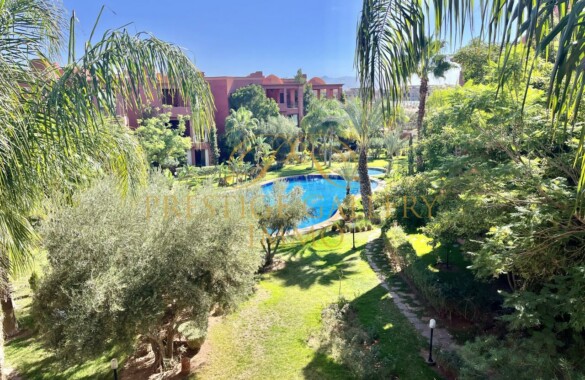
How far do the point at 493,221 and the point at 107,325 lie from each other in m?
7.51

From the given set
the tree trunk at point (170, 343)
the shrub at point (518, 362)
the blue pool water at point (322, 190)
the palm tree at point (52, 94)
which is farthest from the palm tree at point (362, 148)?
the palm tree at point (52, 94)

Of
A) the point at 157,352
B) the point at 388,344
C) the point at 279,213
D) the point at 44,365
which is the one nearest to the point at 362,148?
the point at 279,213

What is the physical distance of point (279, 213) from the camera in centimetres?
1555

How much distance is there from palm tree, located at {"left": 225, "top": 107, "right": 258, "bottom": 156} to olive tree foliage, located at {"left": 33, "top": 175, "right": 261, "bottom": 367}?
92.8ft

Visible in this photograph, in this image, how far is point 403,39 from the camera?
3.43 m

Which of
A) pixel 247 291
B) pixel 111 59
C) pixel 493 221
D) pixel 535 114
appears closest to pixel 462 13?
pixel 111 59

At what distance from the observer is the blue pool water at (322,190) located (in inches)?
1062

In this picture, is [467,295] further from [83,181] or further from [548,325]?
[83,181]

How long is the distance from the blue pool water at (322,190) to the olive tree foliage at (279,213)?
721cm

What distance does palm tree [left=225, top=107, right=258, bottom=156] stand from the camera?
3621 cm

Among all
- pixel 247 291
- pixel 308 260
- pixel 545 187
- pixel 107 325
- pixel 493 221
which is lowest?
pixel 308 260

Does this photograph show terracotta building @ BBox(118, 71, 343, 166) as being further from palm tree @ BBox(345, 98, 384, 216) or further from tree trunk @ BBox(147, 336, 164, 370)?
tree trunk @ BBox(147, 336, 164, 370)

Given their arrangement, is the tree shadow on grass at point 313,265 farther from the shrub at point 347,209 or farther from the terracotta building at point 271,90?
the terracotta building at point 271,90

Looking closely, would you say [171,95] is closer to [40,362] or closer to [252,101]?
[40,362]
